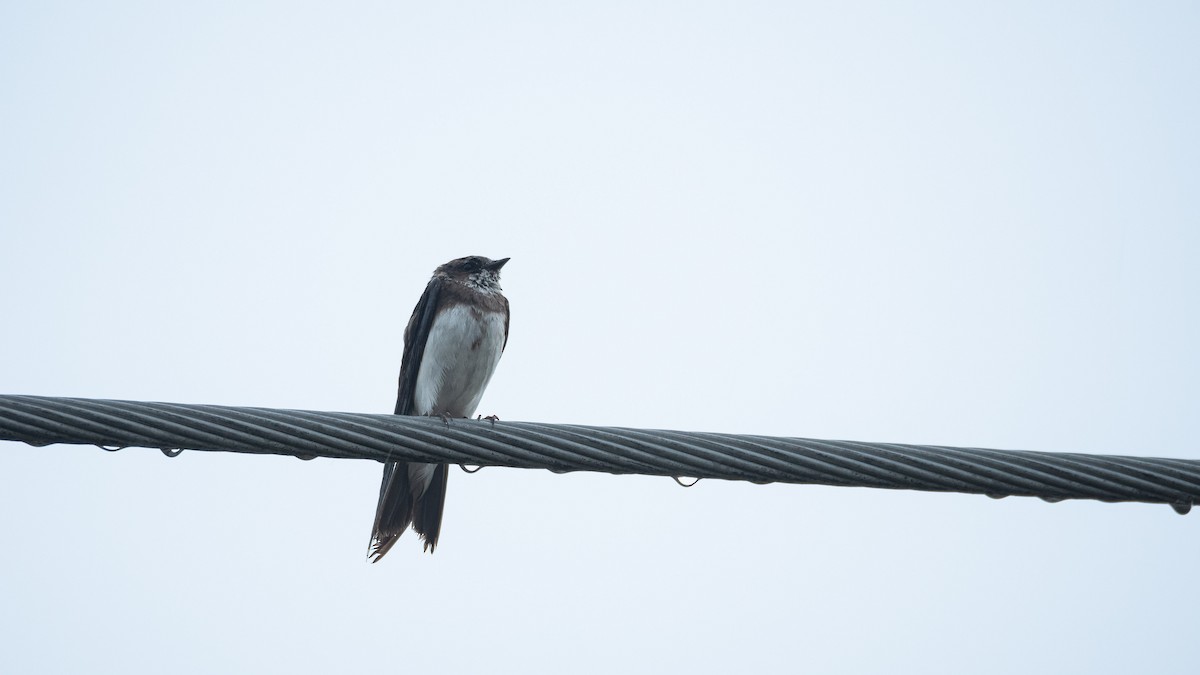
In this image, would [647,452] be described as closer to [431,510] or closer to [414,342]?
[431,510]

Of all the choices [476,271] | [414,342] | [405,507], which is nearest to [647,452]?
[405,507]

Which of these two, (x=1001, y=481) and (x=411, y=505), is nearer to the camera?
(x=1001, y=481)

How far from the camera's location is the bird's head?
6988 millimetres

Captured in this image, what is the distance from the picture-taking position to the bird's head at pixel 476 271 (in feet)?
22.9

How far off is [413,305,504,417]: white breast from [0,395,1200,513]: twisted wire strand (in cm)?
334

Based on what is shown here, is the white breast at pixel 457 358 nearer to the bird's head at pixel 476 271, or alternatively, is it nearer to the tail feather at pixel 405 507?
the bird's head at pixel 476 271

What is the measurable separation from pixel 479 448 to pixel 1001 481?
1400 mm

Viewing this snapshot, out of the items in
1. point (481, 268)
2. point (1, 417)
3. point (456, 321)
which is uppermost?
point (481, 268)

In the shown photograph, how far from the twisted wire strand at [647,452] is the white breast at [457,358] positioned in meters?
3.34

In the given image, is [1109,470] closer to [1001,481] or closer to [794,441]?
[1001,481]

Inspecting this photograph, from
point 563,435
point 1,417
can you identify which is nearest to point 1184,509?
point 563,435

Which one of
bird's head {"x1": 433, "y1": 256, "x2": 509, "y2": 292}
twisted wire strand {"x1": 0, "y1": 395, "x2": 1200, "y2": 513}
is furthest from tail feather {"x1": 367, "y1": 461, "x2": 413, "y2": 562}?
twisted wire strand {"x1": 0, "y1": 395, "x2": 1200, "y2": 513}

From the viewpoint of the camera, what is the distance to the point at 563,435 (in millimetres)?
2941

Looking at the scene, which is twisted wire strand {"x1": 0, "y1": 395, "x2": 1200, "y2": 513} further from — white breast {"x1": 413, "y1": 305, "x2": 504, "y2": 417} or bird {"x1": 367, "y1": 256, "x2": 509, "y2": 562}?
white breast {"x1": 413, "y1": 305, "x2": 504, "y2": 417}
